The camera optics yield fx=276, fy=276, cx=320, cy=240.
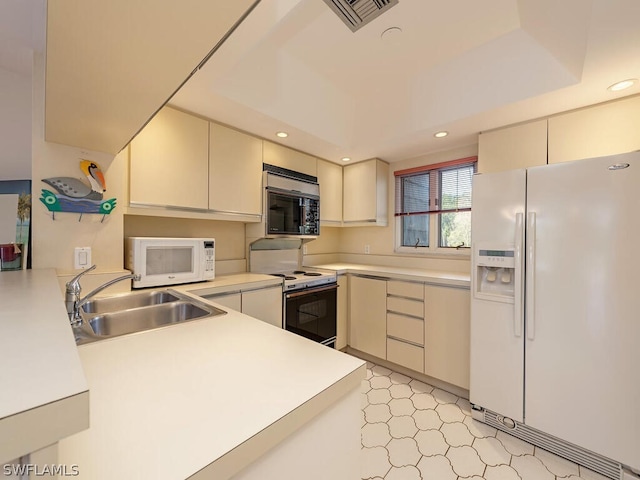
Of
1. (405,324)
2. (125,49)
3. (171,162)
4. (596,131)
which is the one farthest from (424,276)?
(125,49)

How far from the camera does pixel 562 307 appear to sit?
5.22 feet

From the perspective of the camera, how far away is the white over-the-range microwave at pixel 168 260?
5.75ft

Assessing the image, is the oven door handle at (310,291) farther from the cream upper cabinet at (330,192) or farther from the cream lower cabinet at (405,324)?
the cream upper cabinet at (330,192)

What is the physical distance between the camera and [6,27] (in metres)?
1.37

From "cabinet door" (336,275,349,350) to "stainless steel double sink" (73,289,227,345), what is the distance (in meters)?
1.62

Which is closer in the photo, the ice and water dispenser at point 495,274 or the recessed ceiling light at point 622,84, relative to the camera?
the recessed ceiling light at point 622,84

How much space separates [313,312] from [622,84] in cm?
259

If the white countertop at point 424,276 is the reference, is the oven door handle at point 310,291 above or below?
below

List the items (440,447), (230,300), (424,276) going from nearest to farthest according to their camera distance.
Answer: (440,447), (230,300), (424,276)

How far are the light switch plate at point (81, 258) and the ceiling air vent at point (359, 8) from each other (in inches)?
72.2

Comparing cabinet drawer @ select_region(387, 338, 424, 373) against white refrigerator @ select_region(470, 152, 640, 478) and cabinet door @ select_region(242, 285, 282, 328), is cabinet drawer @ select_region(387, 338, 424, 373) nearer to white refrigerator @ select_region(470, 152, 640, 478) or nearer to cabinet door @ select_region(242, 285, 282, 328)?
white refrigerator @ select_region(470, 152, 640, 478)

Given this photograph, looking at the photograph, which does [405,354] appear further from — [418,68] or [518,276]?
[418,68]

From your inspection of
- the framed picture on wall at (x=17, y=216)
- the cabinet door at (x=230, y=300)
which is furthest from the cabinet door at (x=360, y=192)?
the framed picture on wall at (x=17, y=216)

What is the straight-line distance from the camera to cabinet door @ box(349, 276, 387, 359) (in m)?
2.64
